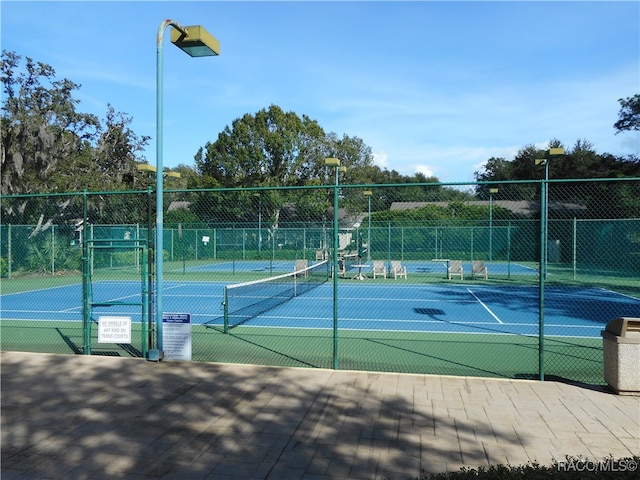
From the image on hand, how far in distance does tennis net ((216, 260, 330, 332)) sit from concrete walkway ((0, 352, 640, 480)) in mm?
4137

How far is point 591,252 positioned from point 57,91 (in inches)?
1304

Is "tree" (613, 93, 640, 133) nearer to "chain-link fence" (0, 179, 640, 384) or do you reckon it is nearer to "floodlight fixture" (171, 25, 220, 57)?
"chain-link fence" (0, 179, 640, 384)

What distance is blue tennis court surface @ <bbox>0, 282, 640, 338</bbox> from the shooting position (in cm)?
1160

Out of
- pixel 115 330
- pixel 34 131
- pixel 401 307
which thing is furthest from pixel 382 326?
pixel 34 131

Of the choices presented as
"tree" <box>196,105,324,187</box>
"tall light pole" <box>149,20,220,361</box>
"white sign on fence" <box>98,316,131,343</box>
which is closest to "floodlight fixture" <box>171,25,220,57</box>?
"tall light pole" <box>149,20,220,361</box>

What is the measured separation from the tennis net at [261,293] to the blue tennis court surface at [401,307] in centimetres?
39

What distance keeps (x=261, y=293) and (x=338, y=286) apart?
3.32 m

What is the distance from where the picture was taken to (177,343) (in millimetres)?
7551

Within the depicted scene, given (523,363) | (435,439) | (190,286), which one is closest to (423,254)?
(190,286)

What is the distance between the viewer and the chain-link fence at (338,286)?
811cm

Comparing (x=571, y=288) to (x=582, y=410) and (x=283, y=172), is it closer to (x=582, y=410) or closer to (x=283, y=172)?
(x=582, y=410)

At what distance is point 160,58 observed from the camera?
290 inches

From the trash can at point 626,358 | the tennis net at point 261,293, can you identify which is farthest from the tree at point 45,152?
the trash can at point 626,358

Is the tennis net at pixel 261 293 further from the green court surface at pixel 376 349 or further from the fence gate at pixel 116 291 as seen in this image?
the fence gate at pixel 116 291
